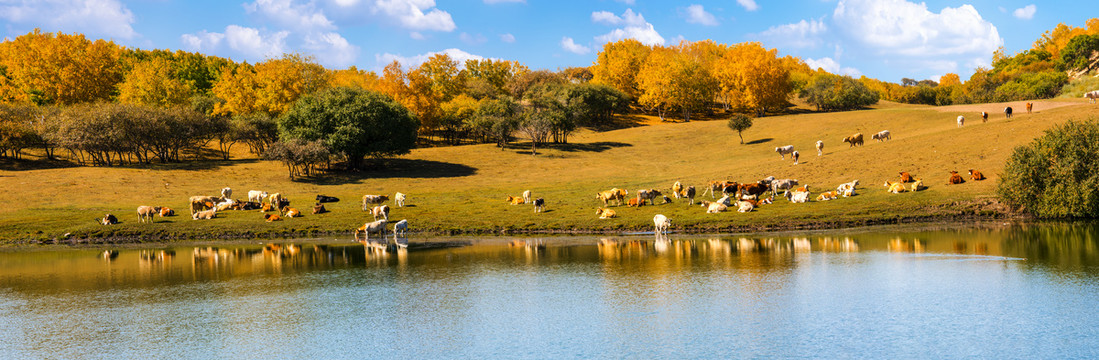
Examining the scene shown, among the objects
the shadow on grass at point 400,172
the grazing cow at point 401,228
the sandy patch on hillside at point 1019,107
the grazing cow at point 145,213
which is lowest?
the grazing cow at point 401,228

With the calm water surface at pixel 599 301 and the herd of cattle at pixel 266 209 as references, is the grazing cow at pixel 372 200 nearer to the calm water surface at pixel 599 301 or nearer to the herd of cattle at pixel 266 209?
the herd of cattle at pixel 266 209

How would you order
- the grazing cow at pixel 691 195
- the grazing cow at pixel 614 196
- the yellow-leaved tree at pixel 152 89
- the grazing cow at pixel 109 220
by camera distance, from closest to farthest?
the grazing cow at pixel 691 195
the grazing cow at pixel 109 220
the grazing cow at pixel 614 196
the yellow-leaved tree at pixel 152 89

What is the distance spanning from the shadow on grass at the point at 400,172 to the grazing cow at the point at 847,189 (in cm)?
4632

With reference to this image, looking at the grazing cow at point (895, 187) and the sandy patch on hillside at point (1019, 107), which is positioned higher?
the sandy patch on hillside at point (1019, 107)

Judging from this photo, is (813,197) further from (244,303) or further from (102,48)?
(102,48)

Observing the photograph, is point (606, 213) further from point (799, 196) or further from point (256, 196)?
point (256, 196)

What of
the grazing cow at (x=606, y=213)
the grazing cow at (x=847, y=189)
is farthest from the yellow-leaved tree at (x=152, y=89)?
the grazing cow at (x=847, y=189)

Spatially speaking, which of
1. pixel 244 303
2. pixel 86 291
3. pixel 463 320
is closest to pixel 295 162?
pixel 86 291

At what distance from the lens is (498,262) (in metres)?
37.0

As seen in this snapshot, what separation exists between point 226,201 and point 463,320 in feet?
157

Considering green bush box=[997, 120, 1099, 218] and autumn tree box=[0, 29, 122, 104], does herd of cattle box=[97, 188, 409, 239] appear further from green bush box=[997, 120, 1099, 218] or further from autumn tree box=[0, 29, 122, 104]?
autumn tree box=[0, 29, 122, 104]

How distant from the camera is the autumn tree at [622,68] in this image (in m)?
164

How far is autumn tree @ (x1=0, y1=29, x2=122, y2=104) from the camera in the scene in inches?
4222

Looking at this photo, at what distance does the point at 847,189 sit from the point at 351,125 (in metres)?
57.0
